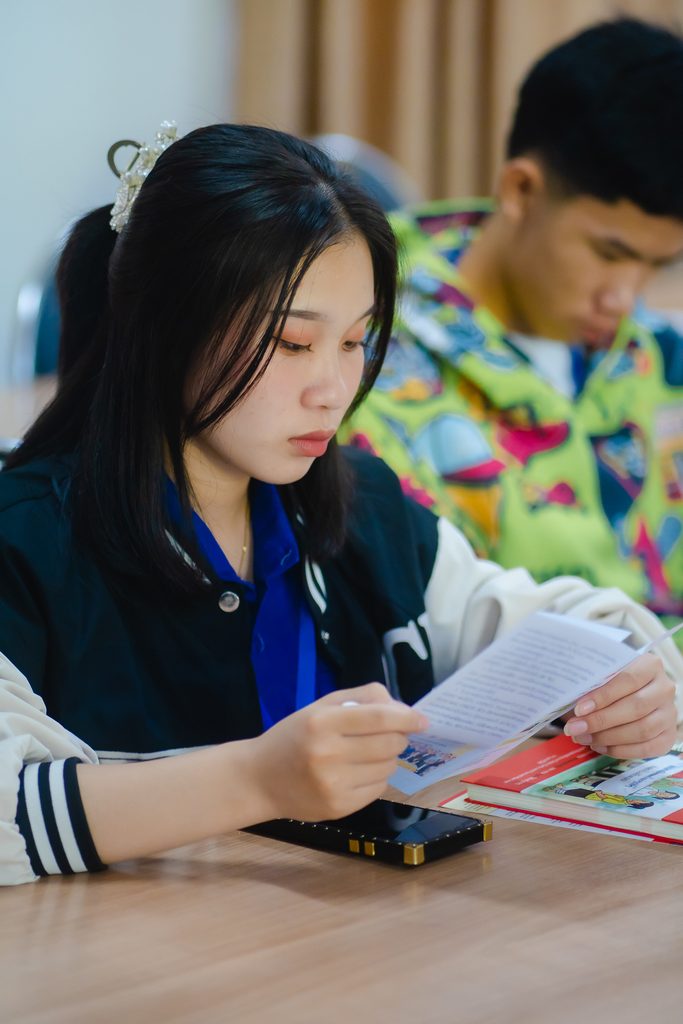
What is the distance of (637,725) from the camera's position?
1.02 meters

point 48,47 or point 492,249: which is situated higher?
point 48,47

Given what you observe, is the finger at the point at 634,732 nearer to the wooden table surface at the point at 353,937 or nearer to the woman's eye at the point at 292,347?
the wooden table surface at the point at 353,937

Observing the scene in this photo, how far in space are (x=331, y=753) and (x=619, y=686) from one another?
1.02 ft

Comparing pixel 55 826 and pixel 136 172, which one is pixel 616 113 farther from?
pixel 55 826

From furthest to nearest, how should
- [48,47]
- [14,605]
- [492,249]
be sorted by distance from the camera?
[48,47] → [492,249] → [14,605]

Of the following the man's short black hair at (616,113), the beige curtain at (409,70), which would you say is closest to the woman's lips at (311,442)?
the man's short black hair at (616,113)

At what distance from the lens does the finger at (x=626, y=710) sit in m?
1.01

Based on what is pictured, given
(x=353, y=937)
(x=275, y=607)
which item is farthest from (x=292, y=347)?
(x=353, y=937)

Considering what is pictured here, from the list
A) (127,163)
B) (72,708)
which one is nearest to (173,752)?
(72,708)

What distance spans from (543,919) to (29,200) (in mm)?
2741

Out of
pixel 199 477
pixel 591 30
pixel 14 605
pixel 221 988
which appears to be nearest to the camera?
pixel 221 988

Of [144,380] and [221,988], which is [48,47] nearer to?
[144,380]

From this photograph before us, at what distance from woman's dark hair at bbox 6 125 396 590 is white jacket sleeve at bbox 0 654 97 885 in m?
0.16

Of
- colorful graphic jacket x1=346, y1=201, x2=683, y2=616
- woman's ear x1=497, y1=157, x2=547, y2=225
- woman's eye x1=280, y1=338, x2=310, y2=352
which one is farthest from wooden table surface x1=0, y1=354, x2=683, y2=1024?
woman's ear x1=497, y1=157, x2=547, y2=225
